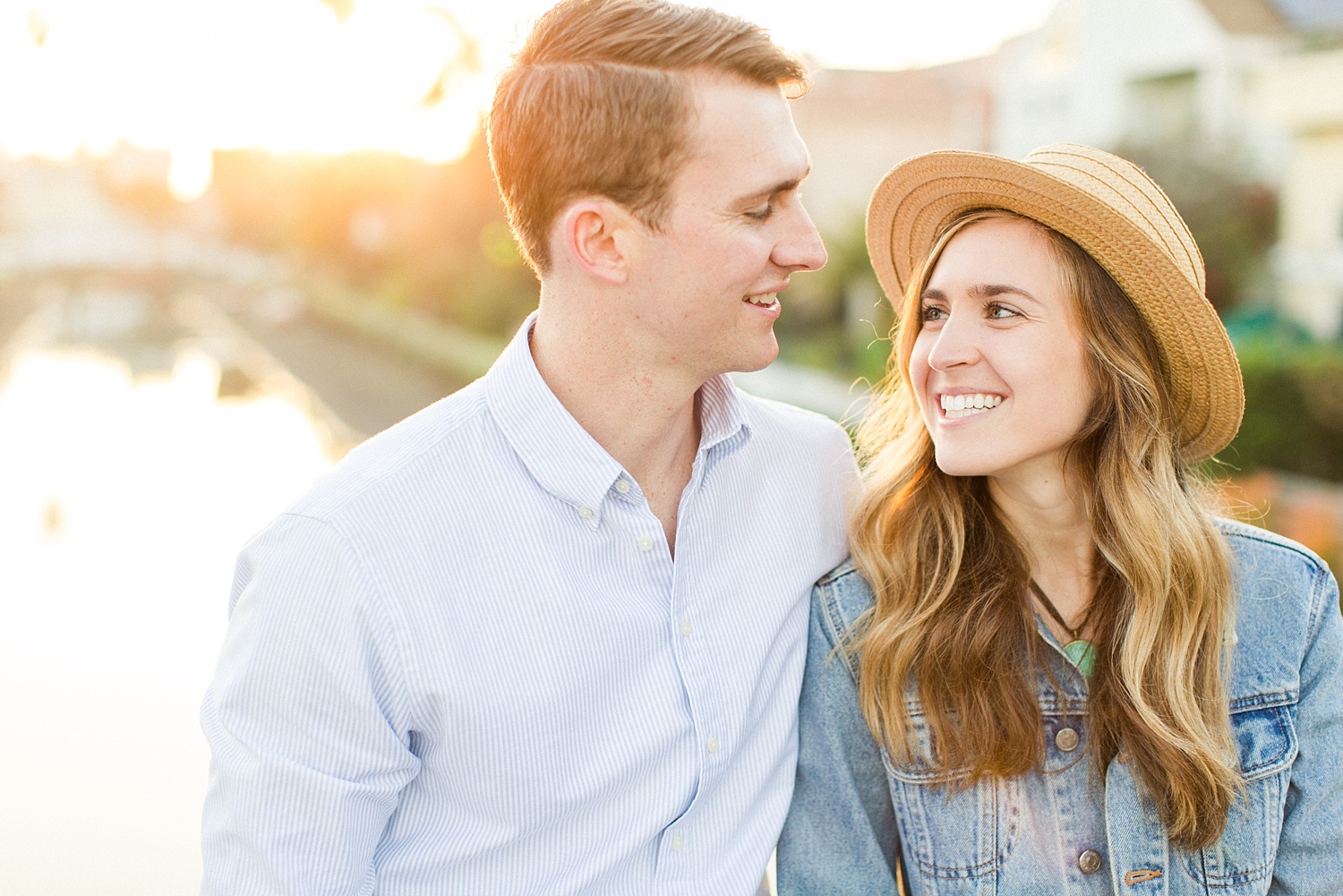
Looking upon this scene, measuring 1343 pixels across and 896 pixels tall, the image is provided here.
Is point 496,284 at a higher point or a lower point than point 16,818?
higher

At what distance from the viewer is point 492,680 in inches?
75.8

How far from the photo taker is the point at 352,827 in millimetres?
1863

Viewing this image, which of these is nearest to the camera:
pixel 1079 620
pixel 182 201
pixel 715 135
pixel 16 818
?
pixel 715 135

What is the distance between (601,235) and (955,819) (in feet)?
4.38

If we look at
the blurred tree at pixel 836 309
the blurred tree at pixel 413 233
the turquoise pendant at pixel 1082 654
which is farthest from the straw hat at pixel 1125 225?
the blurred tree at pixel 836 309

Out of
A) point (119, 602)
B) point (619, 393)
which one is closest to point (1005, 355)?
point (619, 393)

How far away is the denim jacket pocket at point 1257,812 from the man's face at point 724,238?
118 centimetres

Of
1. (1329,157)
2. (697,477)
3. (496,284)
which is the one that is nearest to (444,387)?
(496,284)

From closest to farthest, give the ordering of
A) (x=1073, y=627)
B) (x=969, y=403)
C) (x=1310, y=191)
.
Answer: (x=969, y=403) → (x=1073, y=627) → (x=1310, y=191)

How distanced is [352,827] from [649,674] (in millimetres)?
560

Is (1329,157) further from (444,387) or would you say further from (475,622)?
(475,622)

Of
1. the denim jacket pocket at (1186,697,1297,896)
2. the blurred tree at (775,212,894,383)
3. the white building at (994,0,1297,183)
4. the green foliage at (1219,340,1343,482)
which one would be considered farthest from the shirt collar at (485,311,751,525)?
the white building at (994,0,1297,183)

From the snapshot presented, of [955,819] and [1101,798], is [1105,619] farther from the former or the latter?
[955,819]

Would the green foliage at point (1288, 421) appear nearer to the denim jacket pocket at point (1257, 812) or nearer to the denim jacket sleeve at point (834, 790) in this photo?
the denim jacket pocket at point (1257, 812)
